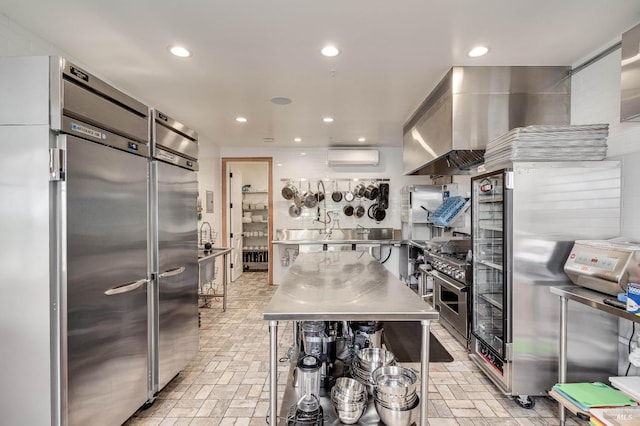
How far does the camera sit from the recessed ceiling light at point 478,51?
2.38m

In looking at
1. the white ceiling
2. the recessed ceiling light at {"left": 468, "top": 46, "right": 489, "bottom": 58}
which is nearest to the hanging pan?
the white ceiling

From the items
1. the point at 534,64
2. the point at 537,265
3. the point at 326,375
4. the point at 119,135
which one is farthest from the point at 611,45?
the point at 119,135

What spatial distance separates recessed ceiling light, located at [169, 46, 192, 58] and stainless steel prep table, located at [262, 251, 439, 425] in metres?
1.77

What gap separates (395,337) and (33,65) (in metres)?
2.76

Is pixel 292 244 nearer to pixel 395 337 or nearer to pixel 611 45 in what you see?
pixel 395 337

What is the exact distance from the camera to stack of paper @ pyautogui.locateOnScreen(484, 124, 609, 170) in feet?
7.38

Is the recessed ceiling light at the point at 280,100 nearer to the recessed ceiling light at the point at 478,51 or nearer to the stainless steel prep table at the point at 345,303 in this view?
the recessed ceiling light at the point at 478,51

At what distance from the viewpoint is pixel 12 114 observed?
1.47m

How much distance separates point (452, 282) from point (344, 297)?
2237 millimetres

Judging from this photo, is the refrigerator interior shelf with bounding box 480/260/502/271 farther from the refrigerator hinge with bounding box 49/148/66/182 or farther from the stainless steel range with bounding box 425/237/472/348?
the refrigerator hinge with bounding box 49/148/66/182

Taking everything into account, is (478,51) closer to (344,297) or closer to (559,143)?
(559,143)

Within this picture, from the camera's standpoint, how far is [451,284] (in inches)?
136

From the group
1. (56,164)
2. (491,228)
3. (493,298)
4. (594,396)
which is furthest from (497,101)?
(56,164)

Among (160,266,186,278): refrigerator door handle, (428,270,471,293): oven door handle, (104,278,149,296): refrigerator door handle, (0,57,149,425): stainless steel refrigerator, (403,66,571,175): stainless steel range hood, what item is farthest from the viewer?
(428,270,471,293): oven door handle
